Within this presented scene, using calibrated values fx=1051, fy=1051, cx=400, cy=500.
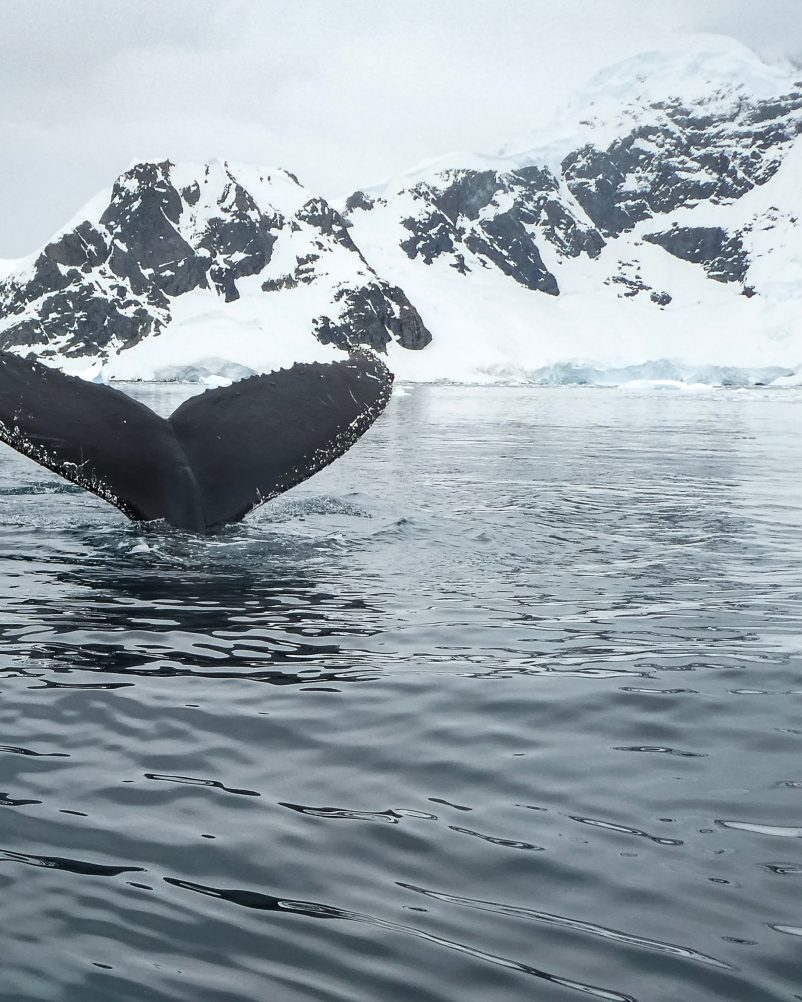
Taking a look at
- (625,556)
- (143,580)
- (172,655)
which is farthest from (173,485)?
(625,556)

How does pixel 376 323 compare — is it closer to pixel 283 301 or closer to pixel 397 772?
pixel 283 301

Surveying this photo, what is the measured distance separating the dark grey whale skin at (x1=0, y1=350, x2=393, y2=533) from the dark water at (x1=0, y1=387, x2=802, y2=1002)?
0.50m

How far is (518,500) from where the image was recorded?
10922 millimetres

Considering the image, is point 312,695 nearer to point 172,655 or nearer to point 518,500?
point 172,655

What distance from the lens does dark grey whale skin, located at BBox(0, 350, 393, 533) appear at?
597 cm

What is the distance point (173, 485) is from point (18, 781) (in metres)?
3.43

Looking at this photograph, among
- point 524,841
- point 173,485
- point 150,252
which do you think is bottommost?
point 524,841

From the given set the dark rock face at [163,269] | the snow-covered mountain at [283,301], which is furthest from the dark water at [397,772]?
the dark rock face at [163,269]

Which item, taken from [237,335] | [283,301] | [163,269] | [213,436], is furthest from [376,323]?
[213,436]

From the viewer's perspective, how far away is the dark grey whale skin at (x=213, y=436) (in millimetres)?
5973

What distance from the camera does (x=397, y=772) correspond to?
344cm

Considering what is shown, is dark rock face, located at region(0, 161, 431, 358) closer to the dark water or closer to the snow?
the snow

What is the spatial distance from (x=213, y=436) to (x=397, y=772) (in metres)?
3.45

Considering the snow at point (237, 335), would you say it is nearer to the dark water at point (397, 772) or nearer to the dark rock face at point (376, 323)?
the dark rock face at point (376, 323)
